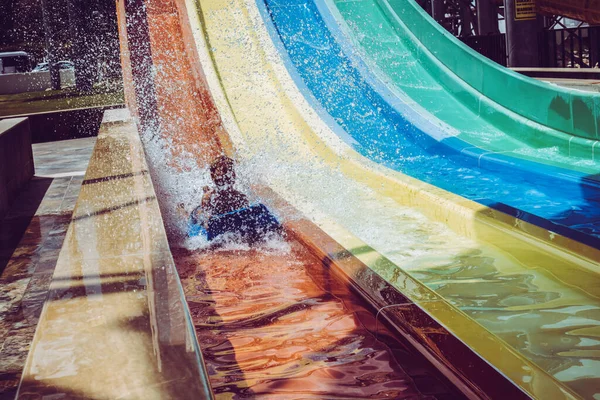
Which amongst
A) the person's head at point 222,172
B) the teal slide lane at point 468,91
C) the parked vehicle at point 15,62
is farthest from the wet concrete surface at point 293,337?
the parked vehicle at point 15,62

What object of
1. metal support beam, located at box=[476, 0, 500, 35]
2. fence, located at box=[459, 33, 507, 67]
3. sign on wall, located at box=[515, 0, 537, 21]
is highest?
metal support beam, located at box=[476, 0, 500, 35]

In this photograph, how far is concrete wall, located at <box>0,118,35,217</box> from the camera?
181 inches

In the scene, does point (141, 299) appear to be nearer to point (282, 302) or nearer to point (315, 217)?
point (282, 302)

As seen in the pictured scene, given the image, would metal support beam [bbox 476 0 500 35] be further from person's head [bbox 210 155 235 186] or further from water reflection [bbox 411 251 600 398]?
water reflection [bbox 411 251 600 398]

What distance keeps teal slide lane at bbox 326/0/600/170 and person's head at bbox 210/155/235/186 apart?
2.14m

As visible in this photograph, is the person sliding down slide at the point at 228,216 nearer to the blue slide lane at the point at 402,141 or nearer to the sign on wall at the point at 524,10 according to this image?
the blue slide lane at the point at 402,141

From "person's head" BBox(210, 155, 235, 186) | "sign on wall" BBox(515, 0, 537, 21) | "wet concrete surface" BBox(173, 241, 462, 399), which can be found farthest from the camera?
"sign on wall" BBox(515, 0, 537, 21)

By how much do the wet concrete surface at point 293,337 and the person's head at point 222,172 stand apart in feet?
3.29

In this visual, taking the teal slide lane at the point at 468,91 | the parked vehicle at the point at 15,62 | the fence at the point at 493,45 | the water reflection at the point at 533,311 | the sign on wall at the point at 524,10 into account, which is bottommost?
the water reflection at the point at 533,311

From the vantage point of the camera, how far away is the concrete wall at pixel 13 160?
4.60m

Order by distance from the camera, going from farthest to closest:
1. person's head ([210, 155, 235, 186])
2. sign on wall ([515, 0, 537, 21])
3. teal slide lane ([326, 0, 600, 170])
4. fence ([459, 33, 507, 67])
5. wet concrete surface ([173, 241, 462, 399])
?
fence ([459, 33, 507, 67]) → sign on wall ([515, 0, 537, 21]) → teal slide lane ([326, 0, 600, 170]) → person's head ([210, 155, 235, 186]) → wet concrete surface ([173, 241, 462, 399])

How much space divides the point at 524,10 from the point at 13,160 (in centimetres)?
687

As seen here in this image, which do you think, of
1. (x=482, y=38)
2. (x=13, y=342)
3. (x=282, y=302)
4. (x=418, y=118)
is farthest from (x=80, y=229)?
(x=482, y=38)

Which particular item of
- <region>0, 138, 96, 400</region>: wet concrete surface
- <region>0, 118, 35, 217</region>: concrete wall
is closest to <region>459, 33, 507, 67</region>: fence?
<region>0, 138, 96, 400</region>: wet concrete surface
